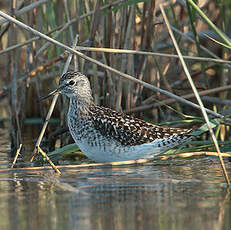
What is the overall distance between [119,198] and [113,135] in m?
2.02

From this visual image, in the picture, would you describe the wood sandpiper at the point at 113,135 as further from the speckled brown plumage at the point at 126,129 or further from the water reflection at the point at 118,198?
the water reflection at the point at 118,198

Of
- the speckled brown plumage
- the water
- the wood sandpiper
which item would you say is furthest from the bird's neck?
the water

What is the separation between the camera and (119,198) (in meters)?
4.95

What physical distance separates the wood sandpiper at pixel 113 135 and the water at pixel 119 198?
0.31 m

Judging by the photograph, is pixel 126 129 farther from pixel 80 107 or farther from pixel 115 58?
pixel 115 58

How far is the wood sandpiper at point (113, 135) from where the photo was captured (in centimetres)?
680

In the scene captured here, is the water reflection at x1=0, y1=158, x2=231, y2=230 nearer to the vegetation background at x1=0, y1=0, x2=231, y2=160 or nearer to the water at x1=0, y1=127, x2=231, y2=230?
the water at x1=0, y1=127, x2=231, y2=230

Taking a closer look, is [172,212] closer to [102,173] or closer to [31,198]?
[31,198]

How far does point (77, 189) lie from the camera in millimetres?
5320

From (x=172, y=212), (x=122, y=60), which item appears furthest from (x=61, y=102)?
(x=172, y=212)

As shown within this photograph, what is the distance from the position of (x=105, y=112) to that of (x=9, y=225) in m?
3.09

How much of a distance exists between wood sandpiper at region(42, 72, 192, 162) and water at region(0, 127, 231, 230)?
Result: 308mm

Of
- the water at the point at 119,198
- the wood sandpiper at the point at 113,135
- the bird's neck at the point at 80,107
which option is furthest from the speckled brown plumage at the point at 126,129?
the water at the point at 119,198

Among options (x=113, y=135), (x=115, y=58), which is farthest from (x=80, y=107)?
(x=115, y=58)
